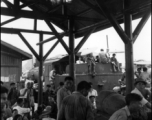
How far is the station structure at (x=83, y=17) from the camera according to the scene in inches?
242

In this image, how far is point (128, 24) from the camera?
639 cm

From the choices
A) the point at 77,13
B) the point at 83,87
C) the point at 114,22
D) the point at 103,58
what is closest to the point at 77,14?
the point at 77,13

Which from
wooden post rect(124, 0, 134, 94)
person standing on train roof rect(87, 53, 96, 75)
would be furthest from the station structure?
person standing on train roof rect(87, 53, 96, 75)

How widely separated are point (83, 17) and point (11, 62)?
323 inches

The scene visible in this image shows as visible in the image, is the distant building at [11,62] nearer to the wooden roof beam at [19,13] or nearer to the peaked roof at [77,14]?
the peaked roof at [77,14]

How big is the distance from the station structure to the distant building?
186 inches

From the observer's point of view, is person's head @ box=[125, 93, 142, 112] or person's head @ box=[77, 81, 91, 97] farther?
person's head @ box=[77, 81, 91, 97]

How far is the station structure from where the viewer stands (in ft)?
20.2

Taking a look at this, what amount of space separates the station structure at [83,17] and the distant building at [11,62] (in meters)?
4.74

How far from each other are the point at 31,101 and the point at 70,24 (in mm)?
3331

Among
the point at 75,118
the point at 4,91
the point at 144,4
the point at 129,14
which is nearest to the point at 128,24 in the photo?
the point at 129,14

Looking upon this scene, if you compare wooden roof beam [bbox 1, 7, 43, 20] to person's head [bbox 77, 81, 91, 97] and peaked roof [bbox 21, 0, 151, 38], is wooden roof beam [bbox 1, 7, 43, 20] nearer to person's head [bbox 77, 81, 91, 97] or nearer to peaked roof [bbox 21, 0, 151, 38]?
peaked roof [bbox 21, 0, 151, 38]

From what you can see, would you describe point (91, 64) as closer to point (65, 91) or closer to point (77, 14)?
point (77, 14)

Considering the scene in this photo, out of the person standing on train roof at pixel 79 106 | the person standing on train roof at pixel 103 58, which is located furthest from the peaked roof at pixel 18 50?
the person standing on train roof at pixel 79 106
